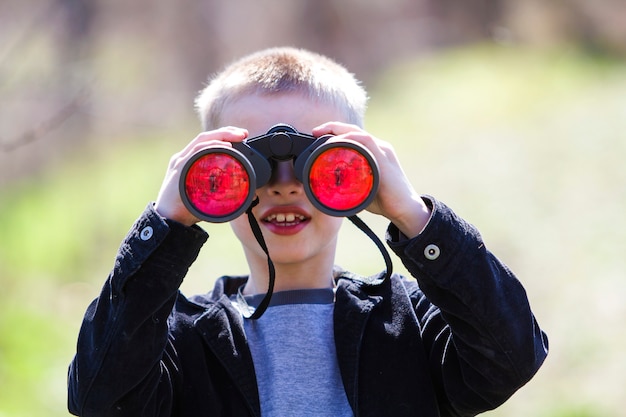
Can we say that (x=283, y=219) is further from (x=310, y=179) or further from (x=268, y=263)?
(x=310, y=179)

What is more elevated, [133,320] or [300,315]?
[300,315]

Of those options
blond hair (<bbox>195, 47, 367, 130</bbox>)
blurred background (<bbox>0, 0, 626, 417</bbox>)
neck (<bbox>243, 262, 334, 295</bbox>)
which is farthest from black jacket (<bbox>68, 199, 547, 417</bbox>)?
blurred background (<bbox>0, 0, 626, 417</bbox>)

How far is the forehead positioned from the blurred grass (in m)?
2.37

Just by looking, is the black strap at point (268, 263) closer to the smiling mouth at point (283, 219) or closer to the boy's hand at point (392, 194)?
the smiling mouth at point (283, 219)

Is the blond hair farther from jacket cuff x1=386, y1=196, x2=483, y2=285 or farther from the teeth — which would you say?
jacket cuff x1=386, y1=196, x2=483, y2=285

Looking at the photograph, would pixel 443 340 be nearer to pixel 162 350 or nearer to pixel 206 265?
pixel 162 350

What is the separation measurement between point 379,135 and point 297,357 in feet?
22.6

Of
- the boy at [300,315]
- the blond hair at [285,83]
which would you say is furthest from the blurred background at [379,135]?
the boy at [300,315]

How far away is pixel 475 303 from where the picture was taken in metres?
1.77

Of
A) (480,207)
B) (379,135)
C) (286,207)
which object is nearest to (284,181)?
(286,207)

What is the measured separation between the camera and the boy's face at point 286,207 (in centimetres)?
203
